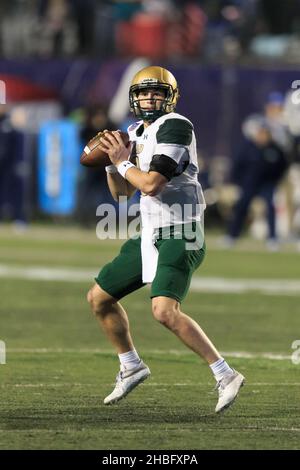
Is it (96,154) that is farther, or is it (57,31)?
(57,31)

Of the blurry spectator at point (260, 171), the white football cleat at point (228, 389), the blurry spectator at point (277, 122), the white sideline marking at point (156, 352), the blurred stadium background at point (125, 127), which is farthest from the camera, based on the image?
the blurry spectator at point (277, 122)

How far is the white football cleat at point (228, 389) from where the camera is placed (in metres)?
7.85

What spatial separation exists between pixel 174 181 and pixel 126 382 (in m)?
1.20

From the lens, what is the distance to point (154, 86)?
8.11 m

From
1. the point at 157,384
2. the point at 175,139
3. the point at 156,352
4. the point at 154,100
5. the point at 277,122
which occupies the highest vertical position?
the point at 154,100

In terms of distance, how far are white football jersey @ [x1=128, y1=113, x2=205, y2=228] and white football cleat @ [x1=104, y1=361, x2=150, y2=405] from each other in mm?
865

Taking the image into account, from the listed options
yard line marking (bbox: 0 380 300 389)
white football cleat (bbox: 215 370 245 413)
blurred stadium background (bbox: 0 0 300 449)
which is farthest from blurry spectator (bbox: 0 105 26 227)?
white football cleat (bbox: 215 370 245 413)

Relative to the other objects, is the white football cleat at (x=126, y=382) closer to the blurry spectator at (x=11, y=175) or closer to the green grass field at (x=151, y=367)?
the green grass field at (x=151, y=367)

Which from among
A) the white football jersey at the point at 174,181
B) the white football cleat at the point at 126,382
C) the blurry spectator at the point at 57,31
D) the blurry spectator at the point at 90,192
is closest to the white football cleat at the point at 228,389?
the white football cleat at the point at 126,382

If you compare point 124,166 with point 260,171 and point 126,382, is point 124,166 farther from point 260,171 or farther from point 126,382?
point 260,171

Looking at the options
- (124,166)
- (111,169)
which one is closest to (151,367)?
(111,169)

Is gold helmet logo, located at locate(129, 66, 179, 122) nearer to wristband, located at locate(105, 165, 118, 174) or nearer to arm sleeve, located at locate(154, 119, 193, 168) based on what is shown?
arm sleeve, located at locate(154, 119, 193, 168)

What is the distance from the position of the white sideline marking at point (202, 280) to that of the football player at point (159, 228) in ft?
24.9

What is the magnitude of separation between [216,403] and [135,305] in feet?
20.8
